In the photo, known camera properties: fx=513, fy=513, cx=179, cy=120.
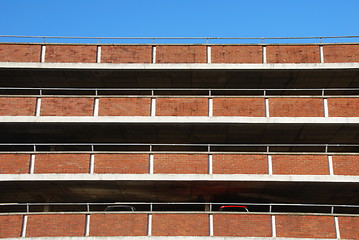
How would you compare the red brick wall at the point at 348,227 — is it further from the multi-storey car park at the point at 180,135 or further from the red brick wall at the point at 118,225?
the red brick wall at the point at 118,225

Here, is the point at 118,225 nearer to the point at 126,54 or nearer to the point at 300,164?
the point at 300,164

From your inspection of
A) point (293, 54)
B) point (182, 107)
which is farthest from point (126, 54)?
point (293, 54)

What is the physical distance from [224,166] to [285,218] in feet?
9.39

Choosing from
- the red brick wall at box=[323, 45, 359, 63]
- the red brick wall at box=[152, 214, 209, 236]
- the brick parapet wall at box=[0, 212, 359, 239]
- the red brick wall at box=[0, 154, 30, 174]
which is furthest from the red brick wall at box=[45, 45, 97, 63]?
the red brick wall at box=[323, 45, 359, 63]

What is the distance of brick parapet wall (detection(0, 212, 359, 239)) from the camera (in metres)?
17.9

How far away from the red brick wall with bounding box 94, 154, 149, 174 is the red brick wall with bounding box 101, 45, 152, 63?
4.20 metres

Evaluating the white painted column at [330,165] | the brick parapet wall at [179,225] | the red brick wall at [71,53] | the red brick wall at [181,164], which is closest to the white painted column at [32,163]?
the brick parapet wall at [179,225]

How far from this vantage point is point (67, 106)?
20.1 metres

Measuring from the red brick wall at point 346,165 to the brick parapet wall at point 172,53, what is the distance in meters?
4.26

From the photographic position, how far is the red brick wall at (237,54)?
20844 mm

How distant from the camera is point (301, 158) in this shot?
62.2 feet

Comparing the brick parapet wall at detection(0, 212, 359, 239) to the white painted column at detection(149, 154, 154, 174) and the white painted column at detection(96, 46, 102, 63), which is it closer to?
the white painted column at detection(149, 154, 154, 174)

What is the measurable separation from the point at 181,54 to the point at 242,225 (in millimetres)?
7398

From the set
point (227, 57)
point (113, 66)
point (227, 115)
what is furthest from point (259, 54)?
point (113, 66)
